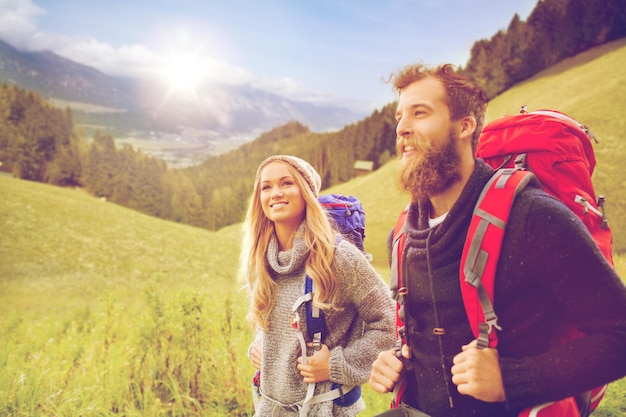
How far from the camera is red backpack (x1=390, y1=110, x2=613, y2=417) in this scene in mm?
1571

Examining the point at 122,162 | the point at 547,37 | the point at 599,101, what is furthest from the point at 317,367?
the point at 122,162

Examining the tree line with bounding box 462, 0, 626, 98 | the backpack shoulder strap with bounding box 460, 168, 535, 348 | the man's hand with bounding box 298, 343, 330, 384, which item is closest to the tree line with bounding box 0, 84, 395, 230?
the tree line with bounding box 462, 0, 626, 98

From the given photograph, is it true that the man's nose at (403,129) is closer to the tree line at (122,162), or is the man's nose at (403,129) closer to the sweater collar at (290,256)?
the sweater collar at (290,256)

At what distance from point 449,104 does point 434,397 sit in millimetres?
1314

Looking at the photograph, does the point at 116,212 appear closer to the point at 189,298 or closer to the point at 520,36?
the point at 189,298

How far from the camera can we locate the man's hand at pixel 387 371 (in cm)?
196

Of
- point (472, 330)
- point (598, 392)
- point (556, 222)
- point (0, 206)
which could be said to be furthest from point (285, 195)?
point (0, 206)

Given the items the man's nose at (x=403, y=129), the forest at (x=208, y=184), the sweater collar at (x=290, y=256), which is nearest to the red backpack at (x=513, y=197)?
the man's nose at (x=403, y=129)

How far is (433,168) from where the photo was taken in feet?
5.95

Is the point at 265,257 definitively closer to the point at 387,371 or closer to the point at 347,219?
the point at 347,219

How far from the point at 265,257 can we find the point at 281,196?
0.46m

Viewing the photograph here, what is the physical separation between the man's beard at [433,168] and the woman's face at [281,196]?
114 cm

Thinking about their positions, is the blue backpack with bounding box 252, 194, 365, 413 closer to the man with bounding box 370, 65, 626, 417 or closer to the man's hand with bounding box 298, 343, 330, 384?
the man's hand with bounding box 298, 343, 330, 384

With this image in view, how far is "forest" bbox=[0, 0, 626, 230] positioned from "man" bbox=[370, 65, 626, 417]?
71.2 m
